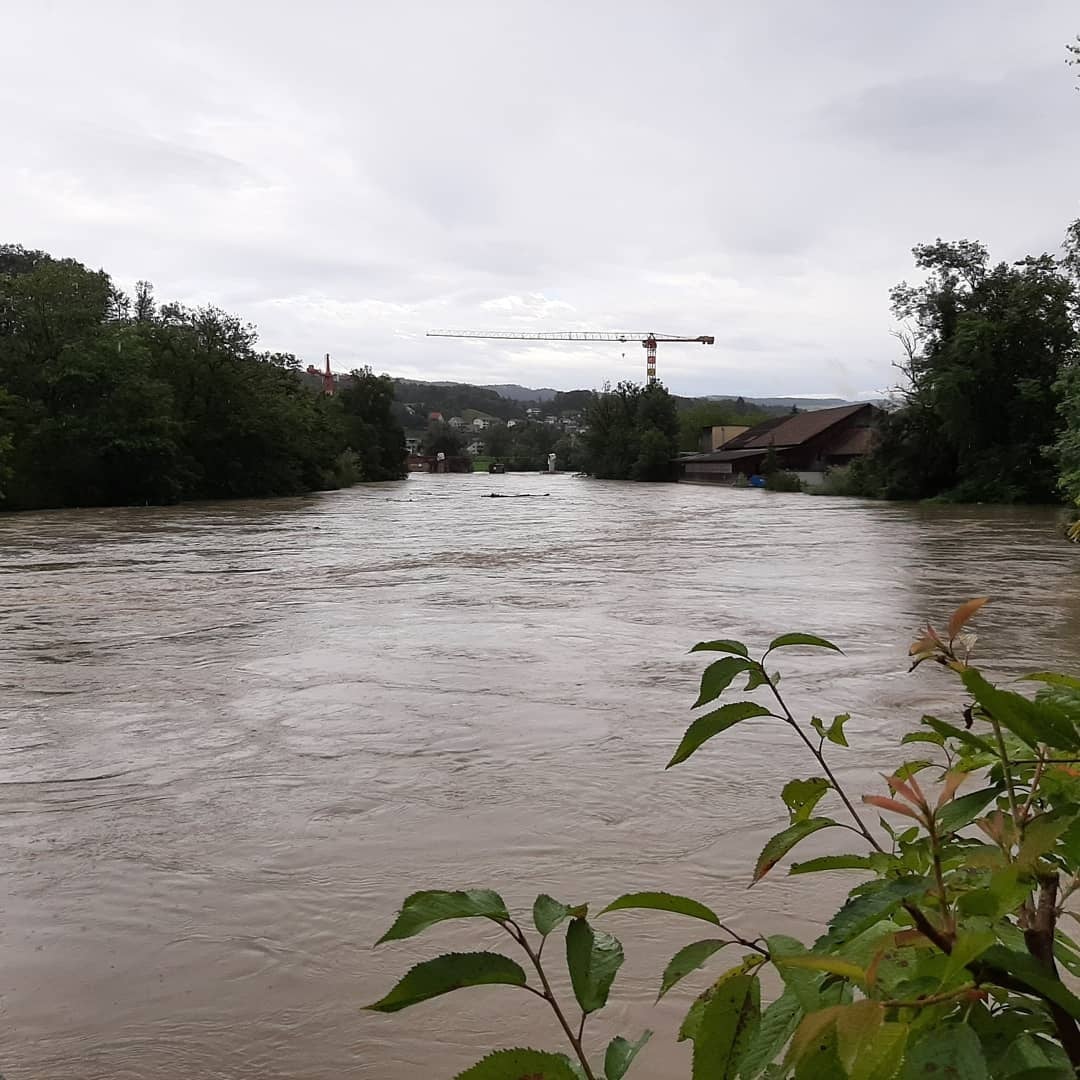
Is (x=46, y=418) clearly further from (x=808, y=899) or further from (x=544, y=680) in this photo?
(x=808, y=899)

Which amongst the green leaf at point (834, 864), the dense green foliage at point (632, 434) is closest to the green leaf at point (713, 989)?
the green leaf at point (834, 864)

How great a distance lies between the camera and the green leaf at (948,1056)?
68cm

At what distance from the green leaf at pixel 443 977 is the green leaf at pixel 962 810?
1.50 ft

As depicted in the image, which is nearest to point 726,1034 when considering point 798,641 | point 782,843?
point 782,843

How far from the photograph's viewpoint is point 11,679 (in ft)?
25.6

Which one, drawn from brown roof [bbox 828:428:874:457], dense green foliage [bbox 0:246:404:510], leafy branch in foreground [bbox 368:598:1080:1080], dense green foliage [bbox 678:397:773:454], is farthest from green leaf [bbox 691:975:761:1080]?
dense green foliage [bbox 678:397:773:454]

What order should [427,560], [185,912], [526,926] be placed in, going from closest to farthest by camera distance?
[526,926], [185,912], [427,560]

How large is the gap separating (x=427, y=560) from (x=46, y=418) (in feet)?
93.8

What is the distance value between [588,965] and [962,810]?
408 mm

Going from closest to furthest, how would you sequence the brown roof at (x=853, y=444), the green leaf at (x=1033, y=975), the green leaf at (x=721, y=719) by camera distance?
the green leaf at (x=1033, y=975) < the green leaf at (x=721, y=719) < the brown roof at (x=853, y=444)

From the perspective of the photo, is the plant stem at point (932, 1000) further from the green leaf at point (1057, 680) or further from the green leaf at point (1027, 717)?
the green leaf at point (1057, 680)

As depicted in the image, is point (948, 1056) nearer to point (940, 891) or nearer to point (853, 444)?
point (940, 891)

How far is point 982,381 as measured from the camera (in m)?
38.3

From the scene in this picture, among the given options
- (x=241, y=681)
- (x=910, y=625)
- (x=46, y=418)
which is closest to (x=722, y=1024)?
(x=241, y=681)
